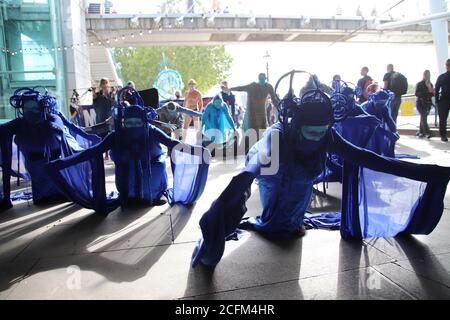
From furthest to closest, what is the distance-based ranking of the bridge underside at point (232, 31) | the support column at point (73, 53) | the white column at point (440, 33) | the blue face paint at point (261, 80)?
the bridge underside at point (232, 31) < the white column at point (440, 33) < the support column at point (73, 53) < the blue face paint at point (261, 80)

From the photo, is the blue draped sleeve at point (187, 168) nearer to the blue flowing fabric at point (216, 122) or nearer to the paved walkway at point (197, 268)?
the paved walkway at point (197, 268)

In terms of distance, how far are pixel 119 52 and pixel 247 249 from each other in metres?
32.1

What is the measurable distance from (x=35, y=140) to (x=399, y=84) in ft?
27.8

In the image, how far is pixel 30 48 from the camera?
10.4 metres

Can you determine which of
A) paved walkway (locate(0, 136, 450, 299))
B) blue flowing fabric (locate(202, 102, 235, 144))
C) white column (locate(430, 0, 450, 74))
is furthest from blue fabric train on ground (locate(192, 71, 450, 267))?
white column (locate(430, 0, 450, 74))

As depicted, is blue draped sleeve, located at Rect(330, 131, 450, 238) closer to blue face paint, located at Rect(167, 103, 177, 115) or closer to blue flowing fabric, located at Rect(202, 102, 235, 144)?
blue face paint, located at Rect(167, 103, 177, 115)

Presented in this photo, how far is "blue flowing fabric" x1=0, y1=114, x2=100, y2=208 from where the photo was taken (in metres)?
4.52

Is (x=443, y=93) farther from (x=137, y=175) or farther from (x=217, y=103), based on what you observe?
(x=137, y=175)

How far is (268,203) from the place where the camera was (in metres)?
3.28

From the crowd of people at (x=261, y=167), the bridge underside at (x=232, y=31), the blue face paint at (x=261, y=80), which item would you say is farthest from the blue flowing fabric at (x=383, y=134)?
the bridge underside at (x=232, y=31)

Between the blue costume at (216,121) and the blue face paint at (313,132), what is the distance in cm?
541

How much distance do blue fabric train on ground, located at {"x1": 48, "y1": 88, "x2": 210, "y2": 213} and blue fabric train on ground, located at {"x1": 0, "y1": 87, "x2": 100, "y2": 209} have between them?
0.70 metres

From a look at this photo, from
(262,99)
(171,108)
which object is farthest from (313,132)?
(262,99)

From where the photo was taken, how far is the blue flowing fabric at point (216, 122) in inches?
321
